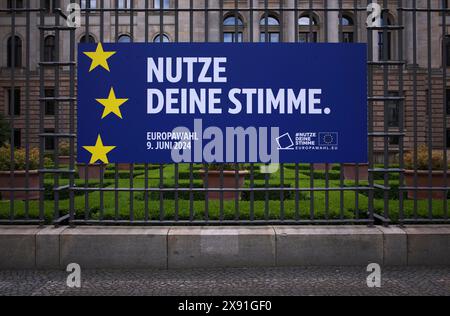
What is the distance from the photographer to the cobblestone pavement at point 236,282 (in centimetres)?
447

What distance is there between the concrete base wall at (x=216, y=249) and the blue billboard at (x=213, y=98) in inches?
38.4

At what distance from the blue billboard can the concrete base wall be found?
0.97 metres

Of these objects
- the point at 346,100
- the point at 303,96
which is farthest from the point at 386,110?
the point at 303,96

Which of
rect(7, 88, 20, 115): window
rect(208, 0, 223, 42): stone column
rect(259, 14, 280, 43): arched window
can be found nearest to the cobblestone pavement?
rect(7, 88, 20, 115): window

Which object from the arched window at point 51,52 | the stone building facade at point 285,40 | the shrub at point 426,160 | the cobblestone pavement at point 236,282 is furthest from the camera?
the shrub at point 426,160

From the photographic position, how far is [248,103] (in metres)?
5.54

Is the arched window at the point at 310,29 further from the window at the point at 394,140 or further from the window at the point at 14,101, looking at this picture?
the window at the point at 14,101

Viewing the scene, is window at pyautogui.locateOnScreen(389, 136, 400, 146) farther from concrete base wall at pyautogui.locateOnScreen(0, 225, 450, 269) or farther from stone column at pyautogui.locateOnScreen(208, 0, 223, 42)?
stone column at pyautogui.locateOnScreen(208, 0, 223, 42)

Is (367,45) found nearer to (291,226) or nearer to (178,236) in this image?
(291,226)

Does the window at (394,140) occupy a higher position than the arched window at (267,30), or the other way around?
the arched window at (267,30)

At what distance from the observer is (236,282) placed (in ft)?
15.6

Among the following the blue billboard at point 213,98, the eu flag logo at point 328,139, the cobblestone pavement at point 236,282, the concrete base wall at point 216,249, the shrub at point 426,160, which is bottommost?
the cobblestone pavement at point 236,282

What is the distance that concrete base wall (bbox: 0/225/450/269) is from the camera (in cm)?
528

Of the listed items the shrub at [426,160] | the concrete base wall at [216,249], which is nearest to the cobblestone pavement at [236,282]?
the concrete base wall at [216,249]
